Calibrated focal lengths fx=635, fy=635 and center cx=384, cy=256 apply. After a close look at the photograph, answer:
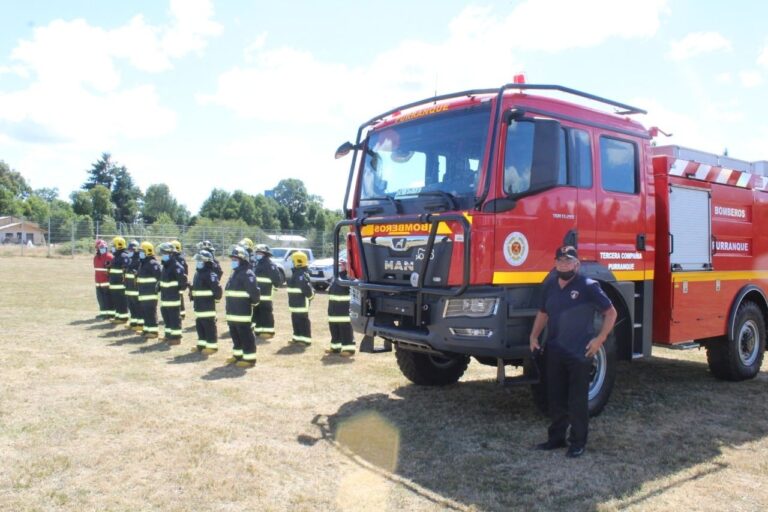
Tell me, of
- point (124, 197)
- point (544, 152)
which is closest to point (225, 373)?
point (544, 152)

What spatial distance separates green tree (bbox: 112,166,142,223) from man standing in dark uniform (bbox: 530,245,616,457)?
8754 centimetres

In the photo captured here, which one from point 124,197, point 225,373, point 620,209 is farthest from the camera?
point 124,197

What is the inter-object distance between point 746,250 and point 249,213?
80.6m

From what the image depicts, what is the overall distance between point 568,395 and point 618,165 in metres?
2.48

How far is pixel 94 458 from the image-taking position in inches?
194

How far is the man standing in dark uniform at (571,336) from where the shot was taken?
4895mm

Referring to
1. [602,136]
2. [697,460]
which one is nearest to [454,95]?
[602,136]

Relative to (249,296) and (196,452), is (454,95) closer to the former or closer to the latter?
(196,452)

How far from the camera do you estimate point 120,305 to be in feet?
41.3

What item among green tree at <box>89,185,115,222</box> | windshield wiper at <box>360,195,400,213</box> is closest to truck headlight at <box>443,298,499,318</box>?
windshield wiper at <box>360,195,400,213</box>

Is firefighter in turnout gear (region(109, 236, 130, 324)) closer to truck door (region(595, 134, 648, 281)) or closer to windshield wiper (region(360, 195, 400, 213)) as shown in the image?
windshield wiper (region(360, 195, 400, 213))

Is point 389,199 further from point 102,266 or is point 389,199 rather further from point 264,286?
point 102,266

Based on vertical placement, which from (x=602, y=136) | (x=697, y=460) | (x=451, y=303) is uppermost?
(x=602, y=136)

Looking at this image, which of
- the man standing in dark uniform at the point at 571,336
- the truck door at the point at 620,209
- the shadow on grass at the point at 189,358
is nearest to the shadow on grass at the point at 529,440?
the man standing in dark uniform at the point at 571,336
